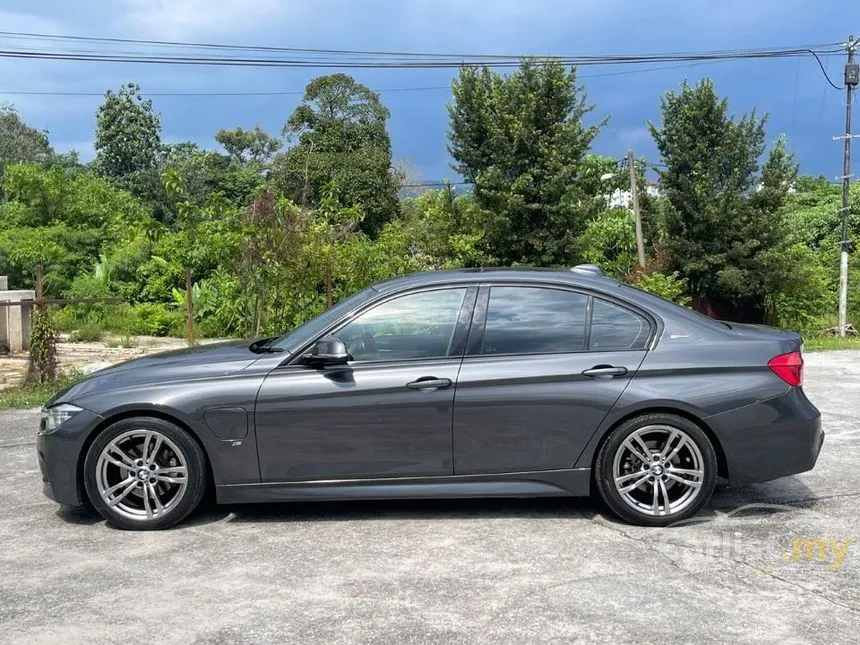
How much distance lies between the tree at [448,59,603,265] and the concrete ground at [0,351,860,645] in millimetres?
16339

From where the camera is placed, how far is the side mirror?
4.90 metres

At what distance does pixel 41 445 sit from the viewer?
5.13 m

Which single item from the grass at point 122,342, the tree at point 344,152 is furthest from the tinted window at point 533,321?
the tree at point 344,152

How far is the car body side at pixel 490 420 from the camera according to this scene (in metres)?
4.96

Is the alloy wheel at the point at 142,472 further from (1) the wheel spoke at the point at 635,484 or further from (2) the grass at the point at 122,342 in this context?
(2) the grass at the point at 122,342

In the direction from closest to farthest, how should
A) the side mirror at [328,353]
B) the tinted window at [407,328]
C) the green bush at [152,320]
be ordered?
the side mirror at [328,353], the tinted window at [407,328], the green bush at [152,320]

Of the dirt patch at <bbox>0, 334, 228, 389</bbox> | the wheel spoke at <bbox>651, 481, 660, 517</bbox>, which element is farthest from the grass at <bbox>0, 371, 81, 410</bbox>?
the wheel spoke at <bbox>651, 481, 660, 517</bbox>

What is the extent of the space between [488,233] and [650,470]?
1729 centimetres

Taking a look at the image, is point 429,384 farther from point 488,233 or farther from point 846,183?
point 846,183

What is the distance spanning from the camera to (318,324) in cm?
525

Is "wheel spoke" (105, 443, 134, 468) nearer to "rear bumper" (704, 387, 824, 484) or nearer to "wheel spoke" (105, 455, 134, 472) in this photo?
"wheel spoke" (105, 455, 134, 472)

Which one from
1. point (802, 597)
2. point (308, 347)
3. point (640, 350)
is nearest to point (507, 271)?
point (640, 350)

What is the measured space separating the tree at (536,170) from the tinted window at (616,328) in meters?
16.5

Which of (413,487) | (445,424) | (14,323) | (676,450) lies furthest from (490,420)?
(14,323)
